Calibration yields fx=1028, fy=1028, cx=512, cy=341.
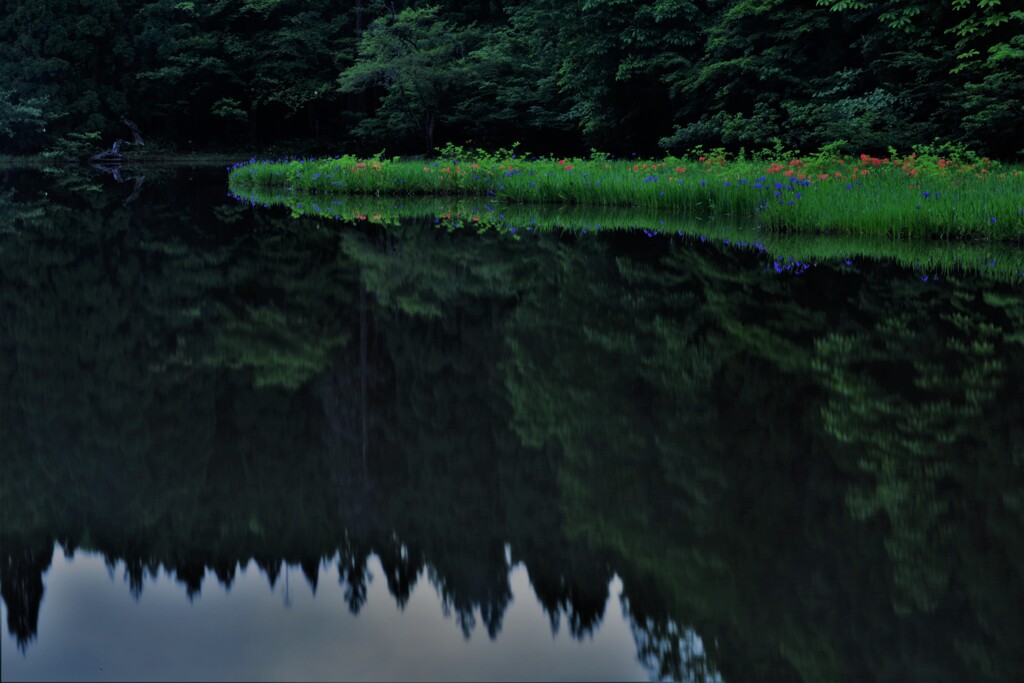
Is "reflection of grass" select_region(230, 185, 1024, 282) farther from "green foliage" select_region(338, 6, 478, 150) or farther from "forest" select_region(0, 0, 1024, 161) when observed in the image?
"green foliage" select_region(338, 6, 478, 150)

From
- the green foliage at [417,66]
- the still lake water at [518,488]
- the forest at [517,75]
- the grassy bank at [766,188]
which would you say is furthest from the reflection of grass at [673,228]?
the green foliage at [417,66]

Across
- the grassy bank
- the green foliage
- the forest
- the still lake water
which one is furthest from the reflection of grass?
the green foliage

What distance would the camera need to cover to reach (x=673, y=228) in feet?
40.2

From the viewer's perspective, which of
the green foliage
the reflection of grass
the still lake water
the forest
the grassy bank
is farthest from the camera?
the green foliage

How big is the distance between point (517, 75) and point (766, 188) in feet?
65.4

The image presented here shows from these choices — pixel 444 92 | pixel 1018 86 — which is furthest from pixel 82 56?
pixel 1018 86

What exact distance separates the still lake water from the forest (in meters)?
12.2

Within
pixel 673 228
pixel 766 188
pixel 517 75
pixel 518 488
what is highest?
pixel 517 75

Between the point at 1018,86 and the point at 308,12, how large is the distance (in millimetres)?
29238

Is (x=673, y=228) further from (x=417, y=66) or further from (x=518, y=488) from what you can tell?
(x=417, y=66)

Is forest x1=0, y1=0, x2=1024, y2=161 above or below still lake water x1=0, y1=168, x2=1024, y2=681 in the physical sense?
above

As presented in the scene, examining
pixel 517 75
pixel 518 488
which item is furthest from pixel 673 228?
pixel 517 75

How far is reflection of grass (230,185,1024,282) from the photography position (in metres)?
8.77

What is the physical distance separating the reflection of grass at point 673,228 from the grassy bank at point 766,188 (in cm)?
23
